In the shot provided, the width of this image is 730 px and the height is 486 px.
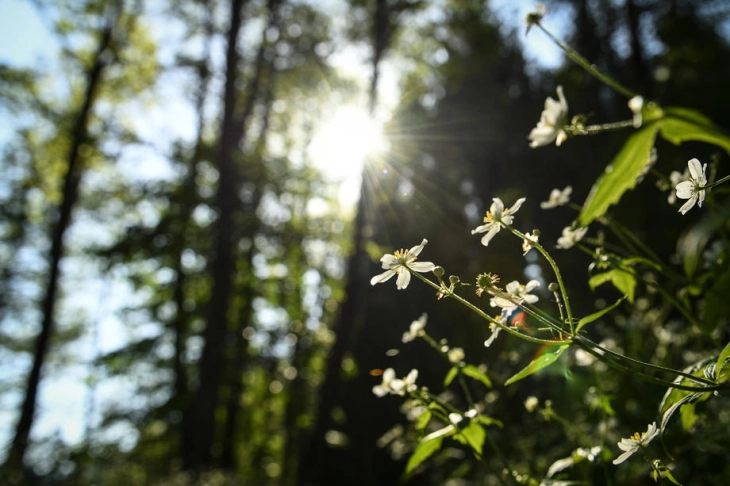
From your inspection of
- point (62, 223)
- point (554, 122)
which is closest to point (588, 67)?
point (554, 122)

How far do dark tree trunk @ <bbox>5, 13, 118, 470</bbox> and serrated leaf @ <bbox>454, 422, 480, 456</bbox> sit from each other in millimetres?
9761

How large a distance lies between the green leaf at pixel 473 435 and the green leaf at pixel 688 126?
83 centimetres

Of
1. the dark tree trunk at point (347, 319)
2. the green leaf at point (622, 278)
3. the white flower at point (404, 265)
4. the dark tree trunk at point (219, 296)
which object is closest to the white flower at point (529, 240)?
the white flower at point (404, 265)

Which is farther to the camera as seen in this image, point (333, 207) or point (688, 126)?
point (333, 207)

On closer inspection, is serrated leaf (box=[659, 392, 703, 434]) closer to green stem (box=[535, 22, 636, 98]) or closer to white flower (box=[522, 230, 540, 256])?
white flower (box=[522, 230, 540, 256])

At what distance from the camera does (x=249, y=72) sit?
1083 cm

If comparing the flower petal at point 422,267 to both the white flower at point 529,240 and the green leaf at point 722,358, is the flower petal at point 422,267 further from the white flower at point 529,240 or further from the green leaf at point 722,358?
the green leaf at point 722,358

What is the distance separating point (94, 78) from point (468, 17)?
6.88 m

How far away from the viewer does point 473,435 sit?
1366mm

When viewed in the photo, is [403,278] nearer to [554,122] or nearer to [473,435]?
[554,122]

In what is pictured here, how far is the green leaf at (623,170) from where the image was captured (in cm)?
72

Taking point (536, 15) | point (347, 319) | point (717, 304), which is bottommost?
point (347, 319)

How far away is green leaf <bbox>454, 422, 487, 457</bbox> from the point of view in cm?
133

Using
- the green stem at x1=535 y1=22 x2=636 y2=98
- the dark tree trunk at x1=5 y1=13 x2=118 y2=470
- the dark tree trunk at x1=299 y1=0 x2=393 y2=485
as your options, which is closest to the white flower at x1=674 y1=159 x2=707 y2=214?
the green stem at x1=535 y1=22 x2=636 y2=98
